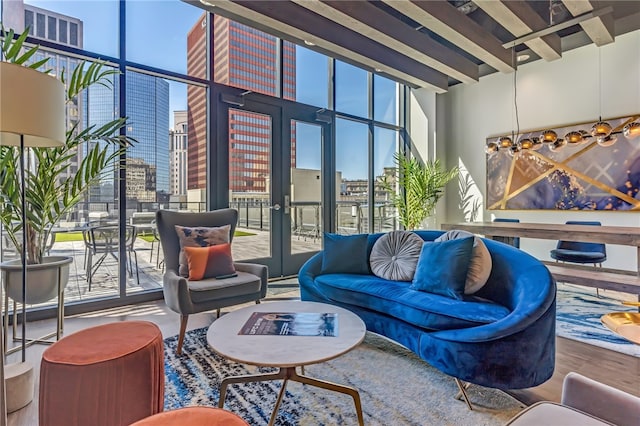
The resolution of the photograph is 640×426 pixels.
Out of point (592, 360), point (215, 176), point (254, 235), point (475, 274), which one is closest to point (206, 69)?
point (215, 176)

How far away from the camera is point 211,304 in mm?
2660

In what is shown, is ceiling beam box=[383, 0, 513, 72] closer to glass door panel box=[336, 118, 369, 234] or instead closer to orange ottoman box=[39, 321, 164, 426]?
glass door panel box=[336, 118, 369, 234]

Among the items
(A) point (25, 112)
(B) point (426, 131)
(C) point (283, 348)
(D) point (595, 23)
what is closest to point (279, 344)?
(C) point (283, 348)

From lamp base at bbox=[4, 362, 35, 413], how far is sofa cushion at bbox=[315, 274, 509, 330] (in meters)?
1.88

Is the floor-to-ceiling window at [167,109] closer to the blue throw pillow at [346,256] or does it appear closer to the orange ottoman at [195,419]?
the blue throw pillow at [346,256]

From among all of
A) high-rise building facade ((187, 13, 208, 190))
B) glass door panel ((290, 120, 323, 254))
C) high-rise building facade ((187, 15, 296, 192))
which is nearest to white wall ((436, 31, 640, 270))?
glass door panel ((290, 120, 323, 254))

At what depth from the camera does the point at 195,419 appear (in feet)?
3.23

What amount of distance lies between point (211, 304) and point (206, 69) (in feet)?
9.75

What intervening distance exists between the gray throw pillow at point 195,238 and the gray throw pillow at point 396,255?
1.38 meters

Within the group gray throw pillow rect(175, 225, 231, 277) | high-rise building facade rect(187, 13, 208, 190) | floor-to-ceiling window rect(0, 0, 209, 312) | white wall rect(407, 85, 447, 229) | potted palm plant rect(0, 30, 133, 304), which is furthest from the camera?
white wall rect(407, 85, 447, 229)

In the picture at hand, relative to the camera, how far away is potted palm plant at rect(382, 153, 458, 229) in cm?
594

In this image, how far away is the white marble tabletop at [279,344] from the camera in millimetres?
1455

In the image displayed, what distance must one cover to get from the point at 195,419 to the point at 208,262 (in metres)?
1.98

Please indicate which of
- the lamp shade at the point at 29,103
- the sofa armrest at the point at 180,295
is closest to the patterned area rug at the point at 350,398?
the sofa armrest at the point at 180,295
